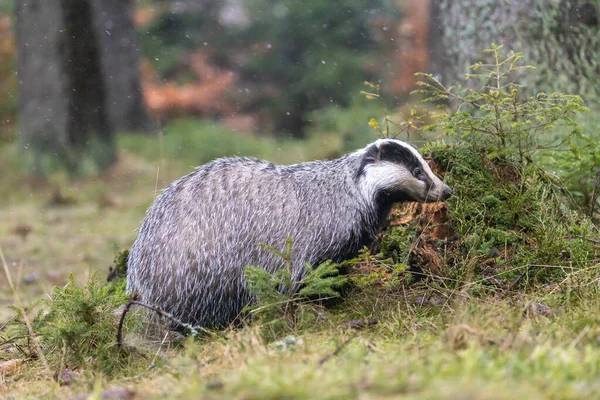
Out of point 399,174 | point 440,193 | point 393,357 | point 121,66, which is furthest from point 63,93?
point 393,357

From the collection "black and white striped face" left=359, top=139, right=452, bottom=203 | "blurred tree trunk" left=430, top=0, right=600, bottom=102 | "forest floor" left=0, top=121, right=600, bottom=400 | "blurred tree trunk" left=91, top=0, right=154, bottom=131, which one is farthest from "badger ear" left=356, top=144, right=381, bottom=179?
"blurred tree trunk" left=91, top=0, right=154, bottom=131

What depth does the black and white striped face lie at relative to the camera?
5.41 meters

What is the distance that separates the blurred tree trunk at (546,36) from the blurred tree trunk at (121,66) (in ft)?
35.7

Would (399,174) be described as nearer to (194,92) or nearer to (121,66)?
(121,66)

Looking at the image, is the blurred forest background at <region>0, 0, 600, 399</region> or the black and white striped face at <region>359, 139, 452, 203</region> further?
the black and white striped face at <region>359, 139, 452, 203</region>

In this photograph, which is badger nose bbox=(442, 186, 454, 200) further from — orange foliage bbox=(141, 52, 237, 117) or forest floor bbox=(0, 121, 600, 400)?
orange foliage bbox=(141, 52, 237, 117)

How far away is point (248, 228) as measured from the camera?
545 centimetres

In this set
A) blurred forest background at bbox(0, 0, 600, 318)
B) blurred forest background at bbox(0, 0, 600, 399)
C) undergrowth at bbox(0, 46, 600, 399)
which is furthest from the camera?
blurred forest background at bbox(0, 0, 600, 318)

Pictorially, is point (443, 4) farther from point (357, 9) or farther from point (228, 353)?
point (357, 9)

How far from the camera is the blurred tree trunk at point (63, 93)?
13859 millimetres

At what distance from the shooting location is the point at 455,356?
132 inches

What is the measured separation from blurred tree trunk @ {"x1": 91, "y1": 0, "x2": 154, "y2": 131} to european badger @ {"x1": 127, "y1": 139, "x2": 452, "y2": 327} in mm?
12278

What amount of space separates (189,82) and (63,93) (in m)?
7.18

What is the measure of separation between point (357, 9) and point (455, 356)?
16.5 meters
